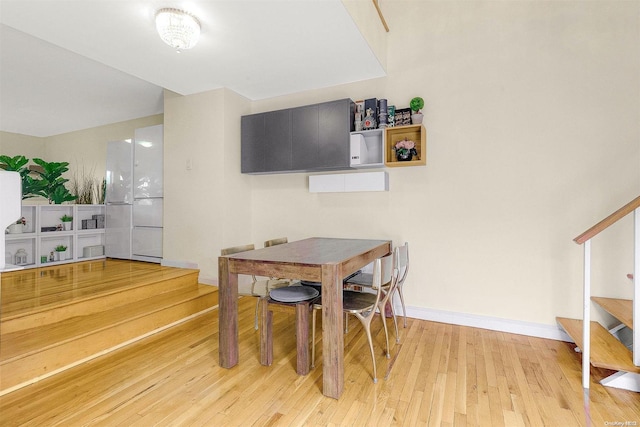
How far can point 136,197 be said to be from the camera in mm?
4258

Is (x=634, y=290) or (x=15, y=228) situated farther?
(x=15, y=228)

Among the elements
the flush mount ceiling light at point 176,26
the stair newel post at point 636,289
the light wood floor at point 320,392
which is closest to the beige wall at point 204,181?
the flush mount ceiling light at point 176,26

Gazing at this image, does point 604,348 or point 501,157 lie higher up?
point 501,157

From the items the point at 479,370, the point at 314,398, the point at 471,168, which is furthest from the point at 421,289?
the point at 314,398

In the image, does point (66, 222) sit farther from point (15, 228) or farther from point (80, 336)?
point (80, 336)

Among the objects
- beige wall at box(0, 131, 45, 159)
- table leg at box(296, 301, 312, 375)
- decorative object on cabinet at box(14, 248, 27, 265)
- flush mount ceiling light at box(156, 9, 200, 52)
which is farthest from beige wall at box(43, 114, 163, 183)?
table leg at box(296, 301, 312, 375)

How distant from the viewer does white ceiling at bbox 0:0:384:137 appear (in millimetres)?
2150

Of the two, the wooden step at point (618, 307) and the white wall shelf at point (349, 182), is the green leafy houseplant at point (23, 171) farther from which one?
the wooden step at point (618, 307)

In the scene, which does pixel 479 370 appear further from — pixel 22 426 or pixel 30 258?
pixel 30 258

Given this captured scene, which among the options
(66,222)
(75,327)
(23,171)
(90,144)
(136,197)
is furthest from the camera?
(90,144)

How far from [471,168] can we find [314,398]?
233 centimetres

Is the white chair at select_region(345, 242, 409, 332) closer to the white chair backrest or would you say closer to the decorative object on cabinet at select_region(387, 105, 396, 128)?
the white chair backrest

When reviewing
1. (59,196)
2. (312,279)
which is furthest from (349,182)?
(59,196)

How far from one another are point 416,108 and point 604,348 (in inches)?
90.8
